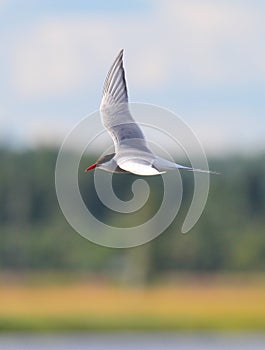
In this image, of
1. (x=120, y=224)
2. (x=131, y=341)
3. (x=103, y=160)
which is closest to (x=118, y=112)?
(x=103, y=160)

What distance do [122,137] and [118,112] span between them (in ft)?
0.68

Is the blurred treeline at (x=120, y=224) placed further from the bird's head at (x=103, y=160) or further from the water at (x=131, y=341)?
the bird's head at (x=103, y=160)

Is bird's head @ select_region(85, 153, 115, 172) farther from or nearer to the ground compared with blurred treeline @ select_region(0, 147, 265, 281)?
nearer to the ground

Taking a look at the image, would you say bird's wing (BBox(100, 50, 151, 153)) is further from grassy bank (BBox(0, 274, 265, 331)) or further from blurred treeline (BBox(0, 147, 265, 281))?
blurred treeline (BBox(0, 147, 265, 281))

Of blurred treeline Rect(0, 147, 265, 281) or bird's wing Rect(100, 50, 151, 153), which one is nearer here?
bird's wing Rect(100, 50, 151, 153)

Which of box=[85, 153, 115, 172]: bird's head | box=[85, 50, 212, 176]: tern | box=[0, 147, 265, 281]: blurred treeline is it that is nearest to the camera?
box=[85, 50, 212, 176]: tern

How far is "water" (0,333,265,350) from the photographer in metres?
20.9

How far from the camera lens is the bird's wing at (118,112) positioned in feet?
17.5

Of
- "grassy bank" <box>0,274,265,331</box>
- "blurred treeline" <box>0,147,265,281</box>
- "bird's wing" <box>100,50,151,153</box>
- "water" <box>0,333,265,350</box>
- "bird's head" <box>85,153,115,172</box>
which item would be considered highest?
"blurred treeline" <box>0,147,265,281</box>

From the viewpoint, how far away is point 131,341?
23.5 metres

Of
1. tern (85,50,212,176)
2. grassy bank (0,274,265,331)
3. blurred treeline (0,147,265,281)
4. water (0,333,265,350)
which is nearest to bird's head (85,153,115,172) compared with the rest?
tern (85,50,212,176)

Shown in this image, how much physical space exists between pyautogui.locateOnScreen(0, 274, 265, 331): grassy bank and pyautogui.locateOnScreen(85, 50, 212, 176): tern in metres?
20.4

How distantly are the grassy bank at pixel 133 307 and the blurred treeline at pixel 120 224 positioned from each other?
1899mm

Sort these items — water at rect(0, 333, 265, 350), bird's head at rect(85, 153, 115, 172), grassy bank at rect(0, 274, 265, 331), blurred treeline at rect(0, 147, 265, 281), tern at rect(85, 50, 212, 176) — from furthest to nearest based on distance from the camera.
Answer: blurred treeline at rect(0, 147, 265, 281)
grassy bank at rect(0, 274, 265, 331)
water at rect(0, 333, 265, 350)
bird's head at rect(85, 153, 115, 172)
tern at rect(85, 50, 212, 176)
